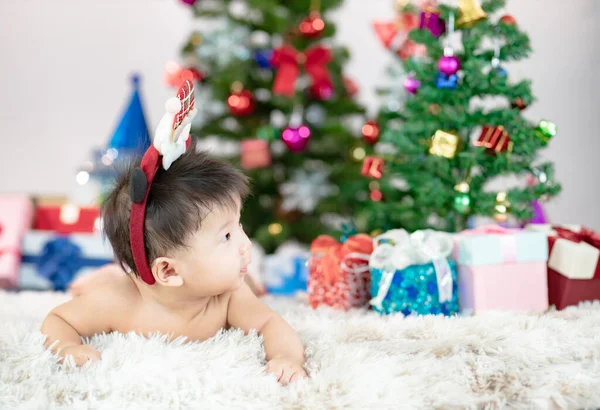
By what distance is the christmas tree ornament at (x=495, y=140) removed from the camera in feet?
5.40

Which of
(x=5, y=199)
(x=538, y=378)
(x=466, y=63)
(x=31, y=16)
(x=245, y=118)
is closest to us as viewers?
(x=538, y=378)

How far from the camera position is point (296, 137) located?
2523 mm

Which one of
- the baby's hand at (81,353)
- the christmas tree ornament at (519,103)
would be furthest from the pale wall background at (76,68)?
A: the baby's hand at (81,353)

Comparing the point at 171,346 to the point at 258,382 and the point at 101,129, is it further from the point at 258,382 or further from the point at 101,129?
the point at 101,129

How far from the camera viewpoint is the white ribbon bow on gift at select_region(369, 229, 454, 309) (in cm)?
136

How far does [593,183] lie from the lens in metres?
2.33

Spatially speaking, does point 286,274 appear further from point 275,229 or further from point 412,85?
point 412,85

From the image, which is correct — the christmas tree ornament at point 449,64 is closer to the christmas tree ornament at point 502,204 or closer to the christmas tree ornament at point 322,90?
the christmas tree ornament at point 502,204

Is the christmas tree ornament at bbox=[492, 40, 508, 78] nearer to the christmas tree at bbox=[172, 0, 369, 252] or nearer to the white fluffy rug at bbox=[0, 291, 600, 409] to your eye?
the white fluffy rug at bbox=[0, 291, 600, 409]

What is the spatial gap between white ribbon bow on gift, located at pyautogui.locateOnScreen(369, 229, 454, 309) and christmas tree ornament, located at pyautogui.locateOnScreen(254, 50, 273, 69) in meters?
1.45

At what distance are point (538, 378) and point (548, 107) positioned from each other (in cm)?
157

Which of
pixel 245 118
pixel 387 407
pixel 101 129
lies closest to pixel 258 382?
pixel 387 407

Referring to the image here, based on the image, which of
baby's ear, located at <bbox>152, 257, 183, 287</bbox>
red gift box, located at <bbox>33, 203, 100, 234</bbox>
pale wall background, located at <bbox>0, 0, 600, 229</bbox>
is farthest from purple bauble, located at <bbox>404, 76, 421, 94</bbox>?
pale wall background, located at <bbox>0, 0, 600, 229</bbox>

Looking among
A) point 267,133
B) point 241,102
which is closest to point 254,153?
point 267,133
